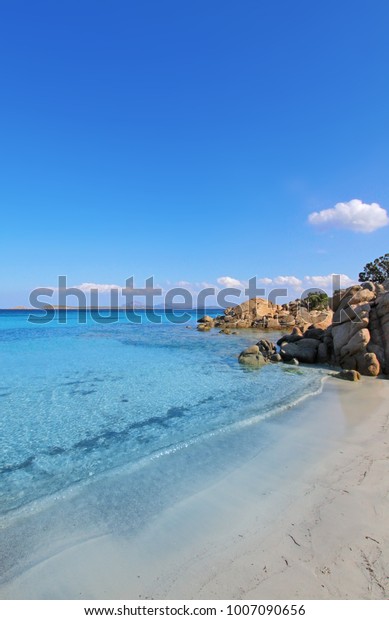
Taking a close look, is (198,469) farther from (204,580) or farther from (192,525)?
(204,580)

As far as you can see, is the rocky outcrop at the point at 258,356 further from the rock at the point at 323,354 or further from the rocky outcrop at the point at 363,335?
the rocky outcrop at the point at 363,335

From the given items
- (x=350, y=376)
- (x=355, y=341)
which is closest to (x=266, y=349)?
(x=355, y=341)

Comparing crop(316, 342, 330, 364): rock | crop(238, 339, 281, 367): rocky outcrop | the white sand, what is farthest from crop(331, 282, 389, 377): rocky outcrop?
the white sand

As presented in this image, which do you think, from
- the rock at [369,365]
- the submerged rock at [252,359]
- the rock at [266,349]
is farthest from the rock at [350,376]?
the rock at [266,349]

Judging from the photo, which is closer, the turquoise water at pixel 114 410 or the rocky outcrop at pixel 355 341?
the turquoise water at pixel 114 410

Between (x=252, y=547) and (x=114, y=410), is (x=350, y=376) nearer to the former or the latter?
(x=114, y=410)

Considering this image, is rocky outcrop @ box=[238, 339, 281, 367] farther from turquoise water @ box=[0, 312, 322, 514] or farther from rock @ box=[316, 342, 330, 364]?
rock @ box=[316, 342, 330, 364]

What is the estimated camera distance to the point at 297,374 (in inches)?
683

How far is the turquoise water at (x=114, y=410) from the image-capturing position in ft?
24.8

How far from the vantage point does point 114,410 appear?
37.9 feet

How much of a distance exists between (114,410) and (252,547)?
25.8 feet

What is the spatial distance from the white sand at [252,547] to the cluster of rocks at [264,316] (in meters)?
Answer: 38.7

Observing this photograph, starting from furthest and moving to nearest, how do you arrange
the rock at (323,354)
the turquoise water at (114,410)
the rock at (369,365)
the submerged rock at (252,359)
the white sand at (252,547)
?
1. the rock at (323,354)
2. the submerged rock at (252,359)
3. the rock at (369,365)
4. the turquoise water at (114,410)
5. the white sand at (252,547)
